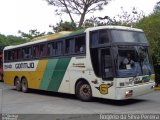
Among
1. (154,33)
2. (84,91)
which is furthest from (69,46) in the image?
(154,33)

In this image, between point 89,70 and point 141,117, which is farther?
point 89,70

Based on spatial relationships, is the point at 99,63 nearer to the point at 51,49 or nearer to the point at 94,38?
the point at 94,38

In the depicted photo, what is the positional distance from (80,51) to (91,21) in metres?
18.7

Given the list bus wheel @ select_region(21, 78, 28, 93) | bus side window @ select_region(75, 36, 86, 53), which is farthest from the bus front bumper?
bus wheel @ select_region(21, 78, 28, 93)

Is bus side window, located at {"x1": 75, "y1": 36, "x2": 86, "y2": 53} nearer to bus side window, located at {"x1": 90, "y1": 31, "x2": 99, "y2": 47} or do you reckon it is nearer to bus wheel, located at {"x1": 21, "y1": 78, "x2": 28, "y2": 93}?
bus side window, located at {"x1": 90, "y1": 31, "x2": 99, "y2": 47}

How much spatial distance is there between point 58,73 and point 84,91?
226cm

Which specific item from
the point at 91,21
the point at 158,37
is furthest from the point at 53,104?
the point at 91,21

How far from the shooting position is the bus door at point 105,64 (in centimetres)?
1249

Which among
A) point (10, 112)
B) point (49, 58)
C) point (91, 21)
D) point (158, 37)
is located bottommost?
point (10, 112)

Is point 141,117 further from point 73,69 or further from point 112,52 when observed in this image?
point 73,69

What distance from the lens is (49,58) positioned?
54.1ft

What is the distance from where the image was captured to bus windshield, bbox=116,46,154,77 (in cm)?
1239

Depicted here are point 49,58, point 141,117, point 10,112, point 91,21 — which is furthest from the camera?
point 91,21

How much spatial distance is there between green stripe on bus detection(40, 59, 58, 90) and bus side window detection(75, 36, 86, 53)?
1910mm
